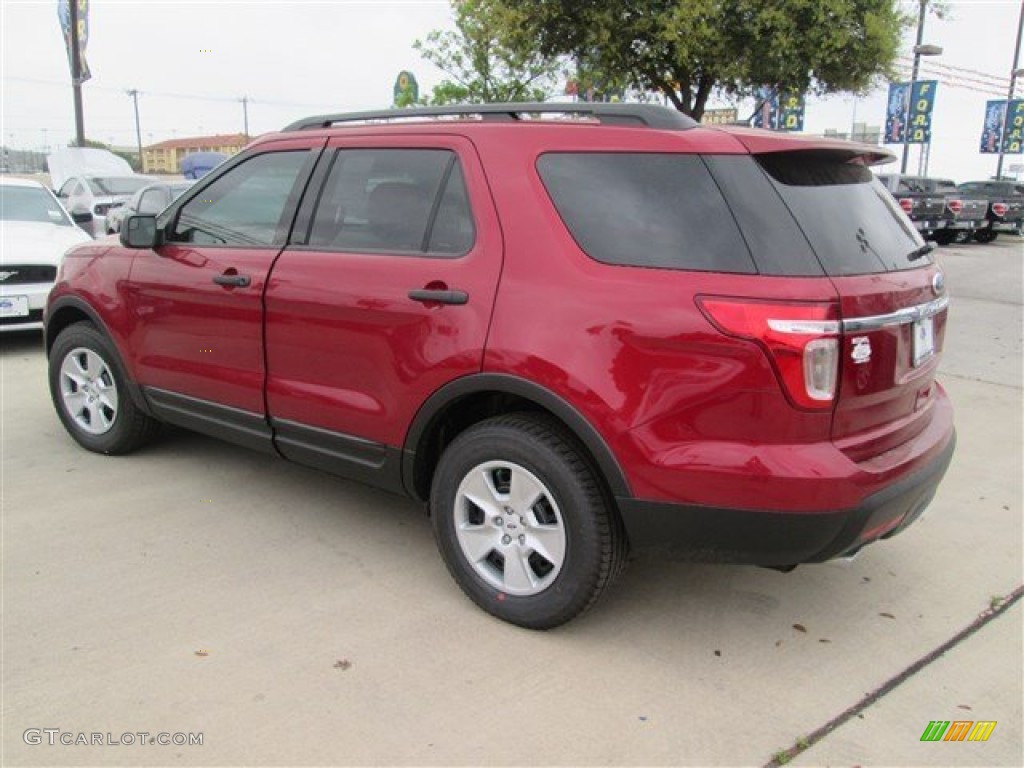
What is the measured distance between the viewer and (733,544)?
262 cm

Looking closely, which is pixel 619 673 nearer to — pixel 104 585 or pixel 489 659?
pixel 489 659

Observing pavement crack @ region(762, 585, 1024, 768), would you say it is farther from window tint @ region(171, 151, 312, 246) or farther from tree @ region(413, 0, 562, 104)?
tree @ region(413, 0, 562, 104)

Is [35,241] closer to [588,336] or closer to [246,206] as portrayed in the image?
[246,206]

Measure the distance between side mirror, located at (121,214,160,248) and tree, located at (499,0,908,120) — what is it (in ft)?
21.2

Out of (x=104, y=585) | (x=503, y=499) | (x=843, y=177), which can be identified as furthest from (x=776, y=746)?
(x=104, y=585)

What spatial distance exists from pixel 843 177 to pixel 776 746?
6.15 ft

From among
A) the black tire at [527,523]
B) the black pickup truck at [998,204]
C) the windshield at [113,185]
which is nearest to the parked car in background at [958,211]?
the black pickup truck at [998,204]

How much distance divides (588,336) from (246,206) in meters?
2.03

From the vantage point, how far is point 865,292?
2.54m

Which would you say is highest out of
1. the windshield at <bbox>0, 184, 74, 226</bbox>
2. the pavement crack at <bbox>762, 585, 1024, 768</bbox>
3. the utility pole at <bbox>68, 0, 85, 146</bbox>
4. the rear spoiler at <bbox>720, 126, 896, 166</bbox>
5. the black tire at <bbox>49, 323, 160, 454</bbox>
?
the utility pole at <bbox>68, 0, 85, 146</bbox>

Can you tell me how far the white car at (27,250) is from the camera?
7.27m

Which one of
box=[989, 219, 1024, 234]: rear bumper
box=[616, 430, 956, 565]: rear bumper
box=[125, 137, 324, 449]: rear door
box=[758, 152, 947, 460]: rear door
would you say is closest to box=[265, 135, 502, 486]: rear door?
box=[125, 137, 324, 449]: rear door

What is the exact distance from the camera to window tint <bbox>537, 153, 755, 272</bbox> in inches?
102

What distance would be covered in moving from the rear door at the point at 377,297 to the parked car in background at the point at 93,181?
1203cm
